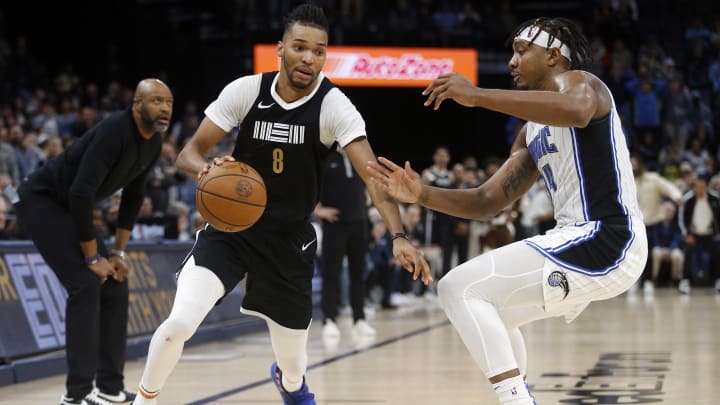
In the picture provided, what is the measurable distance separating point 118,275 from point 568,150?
9.87 feet

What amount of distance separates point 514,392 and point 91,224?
2.85 meters

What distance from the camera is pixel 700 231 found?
18312mm

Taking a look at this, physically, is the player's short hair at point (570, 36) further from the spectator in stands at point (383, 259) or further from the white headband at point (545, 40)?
the spectator in stands at point (383, 259)

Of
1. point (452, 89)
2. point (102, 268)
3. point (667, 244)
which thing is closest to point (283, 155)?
point (452, 89)

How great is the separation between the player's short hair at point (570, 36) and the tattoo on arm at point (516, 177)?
1.85 feet

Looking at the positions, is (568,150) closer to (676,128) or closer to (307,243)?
(307,243)

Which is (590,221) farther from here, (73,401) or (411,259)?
(73,401)

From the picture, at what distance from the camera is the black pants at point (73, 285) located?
6.21 meters

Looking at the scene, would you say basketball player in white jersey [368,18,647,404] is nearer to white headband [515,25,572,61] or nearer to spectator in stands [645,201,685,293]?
white headband [515,25,572,61]

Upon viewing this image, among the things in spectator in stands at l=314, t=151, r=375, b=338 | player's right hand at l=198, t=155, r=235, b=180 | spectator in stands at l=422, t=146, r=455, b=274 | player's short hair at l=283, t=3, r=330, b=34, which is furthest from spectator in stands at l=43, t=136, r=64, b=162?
player's right hand at l=198, t=155, r=235, b=180

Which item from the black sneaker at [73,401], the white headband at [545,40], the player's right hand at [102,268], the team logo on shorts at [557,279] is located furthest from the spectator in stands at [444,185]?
the team logo on shorts at [557,279]

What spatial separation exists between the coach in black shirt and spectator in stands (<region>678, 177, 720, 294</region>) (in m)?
12.7

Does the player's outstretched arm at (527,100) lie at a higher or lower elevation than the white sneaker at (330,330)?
higher

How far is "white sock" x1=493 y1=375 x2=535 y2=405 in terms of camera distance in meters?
4.43
